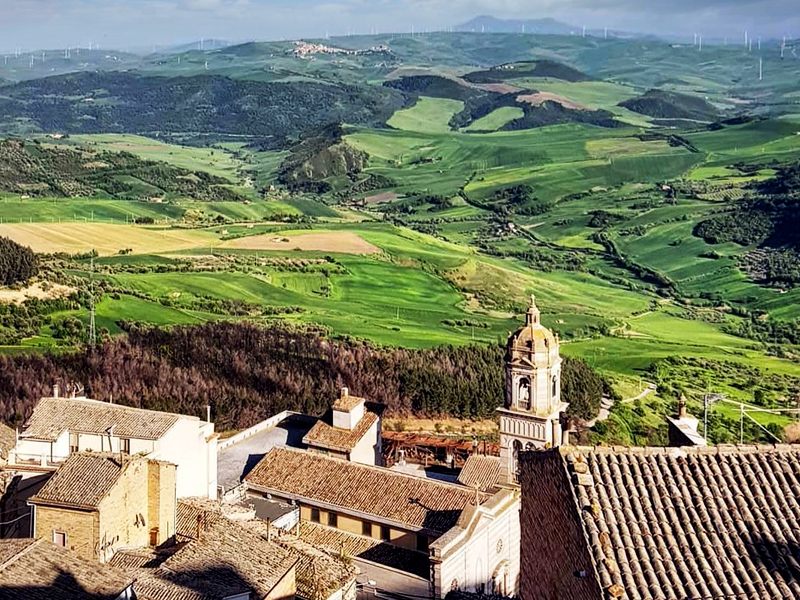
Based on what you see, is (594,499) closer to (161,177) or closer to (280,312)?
Result: (280,312)

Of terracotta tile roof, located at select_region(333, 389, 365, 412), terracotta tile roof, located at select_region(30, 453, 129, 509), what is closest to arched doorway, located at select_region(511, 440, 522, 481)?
terracotta tile roof, located at select_region(333, 389, 365, 412)

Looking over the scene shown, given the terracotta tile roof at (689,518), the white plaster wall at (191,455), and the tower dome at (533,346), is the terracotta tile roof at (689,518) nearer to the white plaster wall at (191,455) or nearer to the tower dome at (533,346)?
the white plaster wall at (191,455)

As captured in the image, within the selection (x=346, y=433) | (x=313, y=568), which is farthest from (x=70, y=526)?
(x=346, y=433)

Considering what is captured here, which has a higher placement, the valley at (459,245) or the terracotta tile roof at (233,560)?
the terracotta tile roof at (233,560)

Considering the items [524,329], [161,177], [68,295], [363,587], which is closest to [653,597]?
[363,587]

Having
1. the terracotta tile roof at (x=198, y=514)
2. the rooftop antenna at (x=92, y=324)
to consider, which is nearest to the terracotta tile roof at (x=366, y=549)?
the terracotta tile roof at (x=198, y=514)

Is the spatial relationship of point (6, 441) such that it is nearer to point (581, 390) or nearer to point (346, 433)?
point (346, 433)
